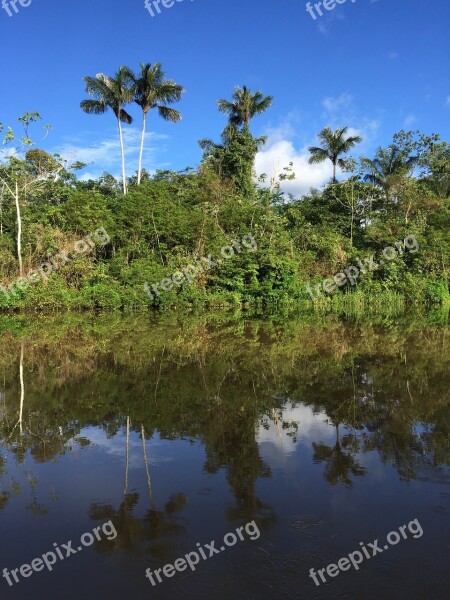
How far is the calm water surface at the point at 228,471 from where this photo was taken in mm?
3064

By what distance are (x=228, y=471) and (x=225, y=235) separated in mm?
23537

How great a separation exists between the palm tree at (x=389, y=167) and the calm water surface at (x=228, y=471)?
24041 mm

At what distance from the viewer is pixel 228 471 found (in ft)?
14.9

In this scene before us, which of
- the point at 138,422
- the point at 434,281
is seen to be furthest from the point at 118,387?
the point at 434,281

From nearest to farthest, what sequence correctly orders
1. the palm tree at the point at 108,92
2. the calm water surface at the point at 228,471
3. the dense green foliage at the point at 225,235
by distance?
the calm water surface at the point at 228,471 < the dense green foliage at the point at 225,235 < the palm tree at the point at 108,92

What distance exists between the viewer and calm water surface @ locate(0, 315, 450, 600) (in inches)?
121

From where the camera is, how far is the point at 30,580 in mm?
3074

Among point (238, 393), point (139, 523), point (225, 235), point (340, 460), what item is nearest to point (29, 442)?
point (139, 523)

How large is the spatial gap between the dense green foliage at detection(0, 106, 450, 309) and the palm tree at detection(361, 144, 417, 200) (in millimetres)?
83

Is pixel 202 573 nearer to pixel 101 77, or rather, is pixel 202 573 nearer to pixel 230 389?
pixel 230 389

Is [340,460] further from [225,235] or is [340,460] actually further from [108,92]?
[108,92]

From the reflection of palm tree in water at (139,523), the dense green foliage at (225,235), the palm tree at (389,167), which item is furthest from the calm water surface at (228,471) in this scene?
the palm tree at (389,167)

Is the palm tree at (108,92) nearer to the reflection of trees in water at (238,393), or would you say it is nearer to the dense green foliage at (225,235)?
the dense green foliage at (225,235)

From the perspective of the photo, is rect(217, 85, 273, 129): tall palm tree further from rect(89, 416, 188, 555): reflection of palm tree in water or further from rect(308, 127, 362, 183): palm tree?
rect(89, 416, 188, 555): reflection of palm tree in water
